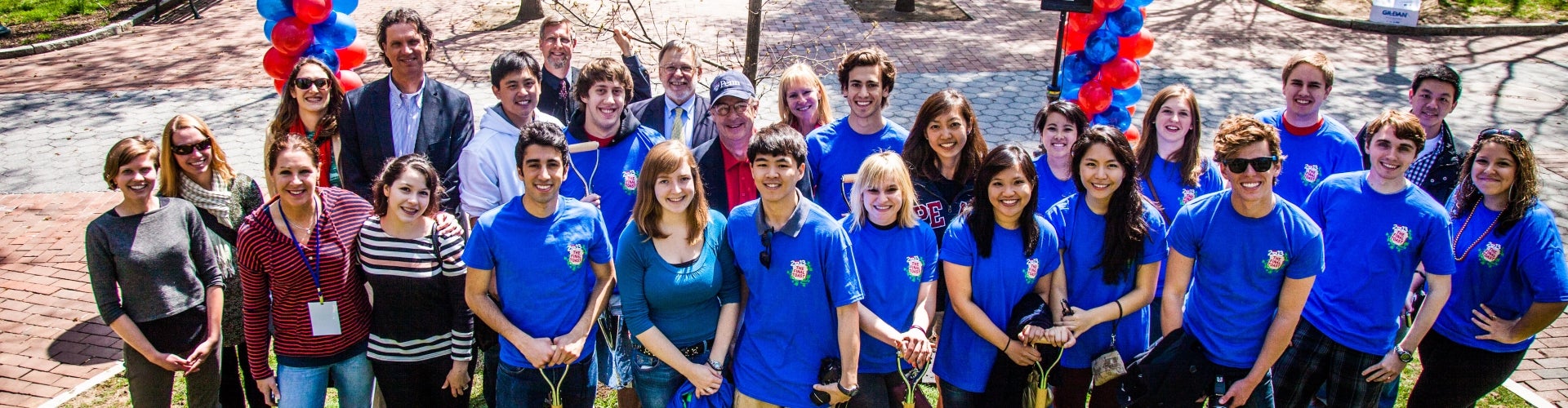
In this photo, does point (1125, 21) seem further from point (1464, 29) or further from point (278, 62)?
point (1464, 29)

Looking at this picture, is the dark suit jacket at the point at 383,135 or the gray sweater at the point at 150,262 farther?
the dark suit jacket at the point at 383,135

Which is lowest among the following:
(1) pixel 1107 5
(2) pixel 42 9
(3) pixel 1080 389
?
(3) pixel 1080 389

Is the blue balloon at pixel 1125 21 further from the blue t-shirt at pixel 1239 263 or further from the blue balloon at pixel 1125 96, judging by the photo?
the blue t-shirt at pixel 1239 263

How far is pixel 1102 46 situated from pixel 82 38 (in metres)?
14.4

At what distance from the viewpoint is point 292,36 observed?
18.5ft

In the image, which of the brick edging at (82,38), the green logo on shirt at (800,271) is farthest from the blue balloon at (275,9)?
the brick edging at (82,38)

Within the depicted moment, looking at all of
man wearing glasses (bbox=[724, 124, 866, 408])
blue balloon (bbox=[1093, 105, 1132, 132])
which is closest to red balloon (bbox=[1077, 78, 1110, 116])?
blue balloon (bbox=[1093, 105, 1132, 132])

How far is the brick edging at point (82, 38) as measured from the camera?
13367 millimetres

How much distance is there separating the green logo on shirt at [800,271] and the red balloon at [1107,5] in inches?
119

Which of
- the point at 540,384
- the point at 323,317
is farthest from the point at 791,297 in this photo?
the point at 323,317

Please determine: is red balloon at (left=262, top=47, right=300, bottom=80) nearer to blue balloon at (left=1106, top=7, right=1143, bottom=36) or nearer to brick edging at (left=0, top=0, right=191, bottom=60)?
blue balloon at (left=1106, top=7, right=1143, bottom=36)

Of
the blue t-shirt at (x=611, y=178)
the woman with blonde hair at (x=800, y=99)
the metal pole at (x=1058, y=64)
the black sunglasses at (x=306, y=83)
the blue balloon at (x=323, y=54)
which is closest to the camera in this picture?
the blue t-shirt at (x=611, y=178)

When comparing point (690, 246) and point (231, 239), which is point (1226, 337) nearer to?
point (690, 246)

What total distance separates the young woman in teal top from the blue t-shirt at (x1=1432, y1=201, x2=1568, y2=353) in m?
2.96
